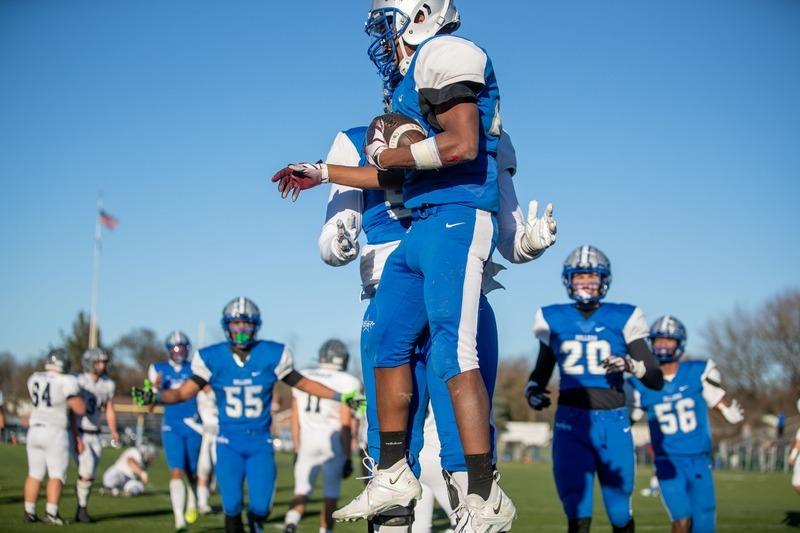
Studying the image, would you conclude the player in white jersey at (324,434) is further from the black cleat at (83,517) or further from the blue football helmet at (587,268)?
the blue football helmet at (587,268)

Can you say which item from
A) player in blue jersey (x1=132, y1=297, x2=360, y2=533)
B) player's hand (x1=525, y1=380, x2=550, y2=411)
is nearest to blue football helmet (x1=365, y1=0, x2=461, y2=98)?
player's hand (x1=525, y1=380, x2=550, y2=411)

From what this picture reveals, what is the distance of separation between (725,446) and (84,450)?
1756 inches

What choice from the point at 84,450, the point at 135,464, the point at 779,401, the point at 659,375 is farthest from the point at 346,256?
the point at 779,401

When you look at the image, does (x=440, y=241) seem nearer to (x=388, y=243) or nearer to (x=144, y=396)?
(x=388, y=243)

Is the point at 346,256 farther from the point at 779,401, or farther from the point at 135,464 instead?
the point at 779,401

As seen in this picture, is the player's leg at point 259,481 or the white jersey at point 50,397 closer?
the player's leg at point 259,481

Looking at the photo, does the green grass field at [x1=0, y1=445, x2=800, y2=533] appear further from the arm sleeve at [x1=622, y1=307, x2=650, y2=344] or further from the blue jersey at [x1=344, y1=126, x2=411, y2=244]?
the blue jersey at [x1=344, y1=126, x2=411, y2=244]

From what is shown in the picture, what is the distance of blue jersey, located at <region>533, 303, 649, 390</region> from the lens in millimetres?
8422

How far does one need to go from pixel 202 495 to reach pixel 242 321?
620 cm

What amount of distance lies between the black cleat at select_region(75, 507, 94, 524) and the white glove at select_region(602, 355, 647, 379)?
891 centimetres

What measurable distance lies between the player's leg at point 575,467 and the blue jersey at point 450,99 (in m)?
4.20

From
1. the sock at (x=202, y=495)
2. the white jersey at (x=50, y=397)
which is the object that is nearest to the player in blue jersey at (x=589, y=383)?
the white jersey at (x=50, y=397)

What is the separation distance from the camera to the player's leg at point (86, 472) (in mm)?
14023

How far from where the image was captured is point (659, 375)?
26.6 ft
